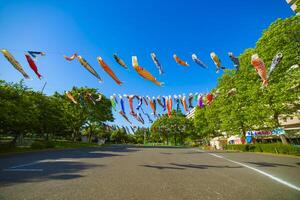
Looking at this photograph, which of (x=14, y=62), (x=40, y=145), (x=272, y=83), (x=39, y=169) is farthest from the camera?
(x=40, y=145)

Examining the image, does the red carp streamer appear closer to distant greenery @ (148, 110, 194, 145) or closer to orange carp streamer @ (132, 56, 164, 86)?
orange carp streamer @ (132, 56, 164, 86)

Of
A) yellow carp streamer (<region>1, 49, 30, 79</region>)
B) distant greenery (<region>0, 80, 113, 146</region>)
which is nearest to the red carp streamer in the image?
yellow carp streamer (<region>1, 49, 30, 79</region>)

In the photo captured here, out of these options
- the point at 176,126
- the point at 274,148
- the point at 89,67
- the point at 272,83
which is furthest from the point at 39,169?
the point at 176,126

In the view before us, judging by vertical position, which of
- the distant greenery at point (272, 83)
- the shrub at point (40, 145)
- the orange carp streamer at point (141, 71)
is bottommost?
the shrub at point (40, 145)

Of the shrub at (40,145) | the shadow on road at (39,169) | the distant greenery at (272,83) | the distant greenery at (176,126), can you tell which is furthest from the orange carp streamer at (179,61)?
the distant greenery at (176,126)

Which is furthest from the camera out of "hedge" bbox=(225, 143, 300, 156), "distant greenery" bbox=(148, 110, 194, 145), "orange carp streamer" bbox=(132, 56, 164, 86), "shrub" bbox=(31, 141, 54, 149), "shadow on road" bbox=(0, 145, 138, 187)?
"distant greenery" bbox=(148, 110, 194, 145)

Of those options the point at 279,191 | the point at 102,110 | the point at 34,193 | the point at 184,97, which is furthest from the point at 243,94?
the point at 102,110

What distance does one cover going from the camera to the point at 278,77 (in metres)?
20.0

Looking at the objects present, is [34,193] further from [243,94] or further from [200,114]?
[200,114]

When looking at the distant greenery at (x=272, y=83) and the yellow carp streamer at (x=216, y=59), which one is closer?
the yellow carp streamer at (x=216, y=59)

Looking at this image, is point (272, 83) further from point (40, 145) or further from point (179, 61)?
point (40, 145)

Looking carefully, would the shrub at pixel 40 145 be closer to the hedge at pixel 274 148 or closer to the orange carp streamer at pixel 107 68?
the orange carp streamer at pixel 107 68

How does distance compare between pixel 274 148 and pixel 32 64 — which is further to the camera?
pixel 274 148

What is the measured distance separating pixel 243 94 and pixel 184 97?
1148 cm
